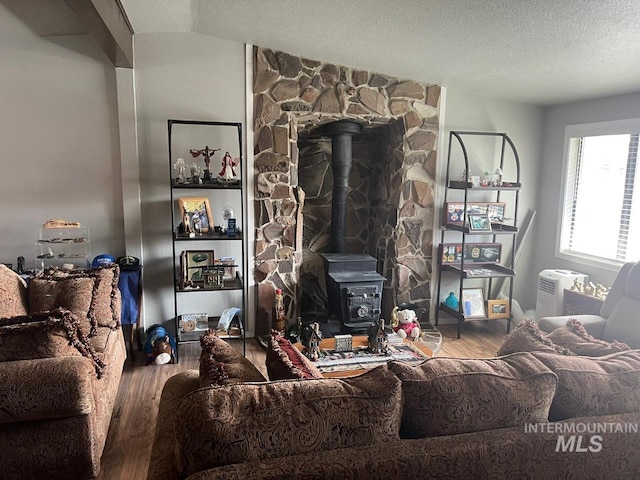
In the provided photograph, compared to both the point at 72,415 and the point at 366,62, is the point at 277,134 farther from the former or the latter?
the point at 72,415

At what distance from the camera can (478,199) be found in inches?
185

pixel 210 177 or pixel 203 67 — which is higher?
pixel 203 67

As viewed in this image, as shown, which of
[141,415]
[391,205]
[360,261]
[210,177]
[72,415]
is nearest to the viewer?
[72,415]

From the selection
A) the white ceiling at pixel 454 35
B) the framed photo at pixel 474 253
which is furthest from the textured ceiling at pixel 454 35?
the framed photo at pixel 474 253

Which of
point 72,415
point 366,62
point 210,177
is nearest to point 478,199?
point 366,62

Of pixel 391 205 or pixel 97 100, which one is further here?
pixel 391 205

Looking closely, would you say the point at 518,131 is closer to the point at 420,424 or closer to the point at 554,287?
the point at 554,287

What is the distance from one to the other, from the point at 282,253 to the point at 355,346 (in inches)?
50.2

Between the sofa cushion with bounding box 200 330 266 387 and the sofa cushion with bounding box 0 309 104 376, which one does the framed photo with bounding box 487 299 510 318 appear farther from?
the sofa cushion with bounding box 0 309 104 376

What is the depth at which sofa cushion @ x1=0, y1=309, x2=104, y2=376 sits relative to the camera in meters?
2.11

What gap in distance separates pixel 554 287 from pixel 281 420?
12.2 feet

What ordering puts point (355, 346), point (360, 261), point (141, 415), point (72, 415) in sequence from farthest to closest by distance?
point (360, 261), point (355, 346), point (141, 415), point (72, 415)

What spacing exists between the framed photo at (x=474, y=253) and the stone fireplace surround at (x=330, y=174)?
0.54 ft

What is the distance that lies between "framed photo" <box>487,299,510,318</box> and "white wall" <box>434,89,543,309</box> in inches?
17.6
